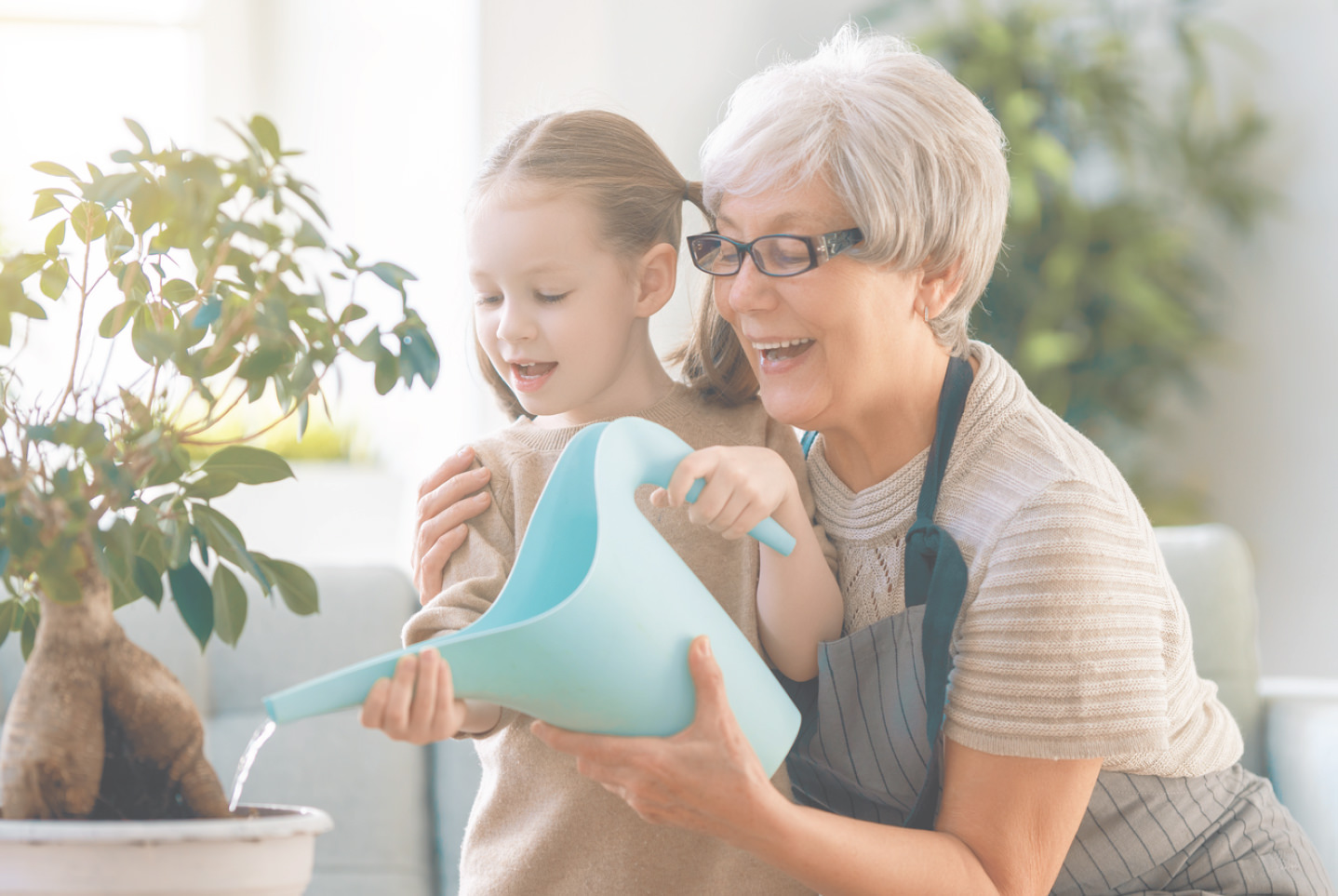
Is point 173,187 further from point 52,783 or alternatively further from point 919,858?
point 919,858

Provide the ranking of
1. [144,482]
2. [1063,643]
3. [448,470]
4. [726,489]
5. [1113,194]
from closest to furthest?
1. [144,482]
2. [726,489]
3. [1063,643]
4. [448,470]
5. [1113,194]

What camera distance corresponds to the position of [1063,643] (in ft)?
3.34

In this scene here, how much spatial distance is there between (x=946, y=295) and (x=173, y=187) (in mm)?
762

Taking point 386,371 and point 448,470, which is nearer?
point 386,371

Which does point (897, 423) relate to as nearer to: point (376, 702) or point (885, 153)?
point (885, 153)

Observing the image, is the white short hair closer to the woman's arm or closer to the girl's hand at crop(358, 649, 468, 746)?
the woman's arm

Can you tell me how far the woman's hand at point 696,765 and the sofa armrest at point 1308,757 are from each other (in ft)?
3.52

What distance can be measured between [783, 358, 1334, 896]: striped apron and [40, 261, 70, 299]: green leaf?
2.39 feet

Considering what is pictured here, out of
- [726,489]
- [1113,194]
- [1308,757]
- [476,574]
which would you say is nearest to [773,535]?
[726,489]

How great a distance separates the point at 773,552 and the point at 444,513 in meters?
0.34

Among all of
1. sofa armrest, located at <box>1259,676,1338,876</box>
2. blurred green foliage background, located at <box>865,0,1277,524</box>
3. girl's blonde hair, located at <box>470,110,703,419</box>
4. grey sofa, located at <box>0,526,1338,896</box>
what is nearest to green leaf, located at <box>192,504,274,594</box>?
girl's blonde hair, located at <box>470,110,703,419</box>

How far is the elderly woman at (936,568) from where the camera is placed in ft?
3.36

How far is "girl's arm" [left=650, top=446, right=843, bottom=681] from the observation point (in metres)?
0.92

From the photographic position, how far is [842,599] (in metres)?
1.21
